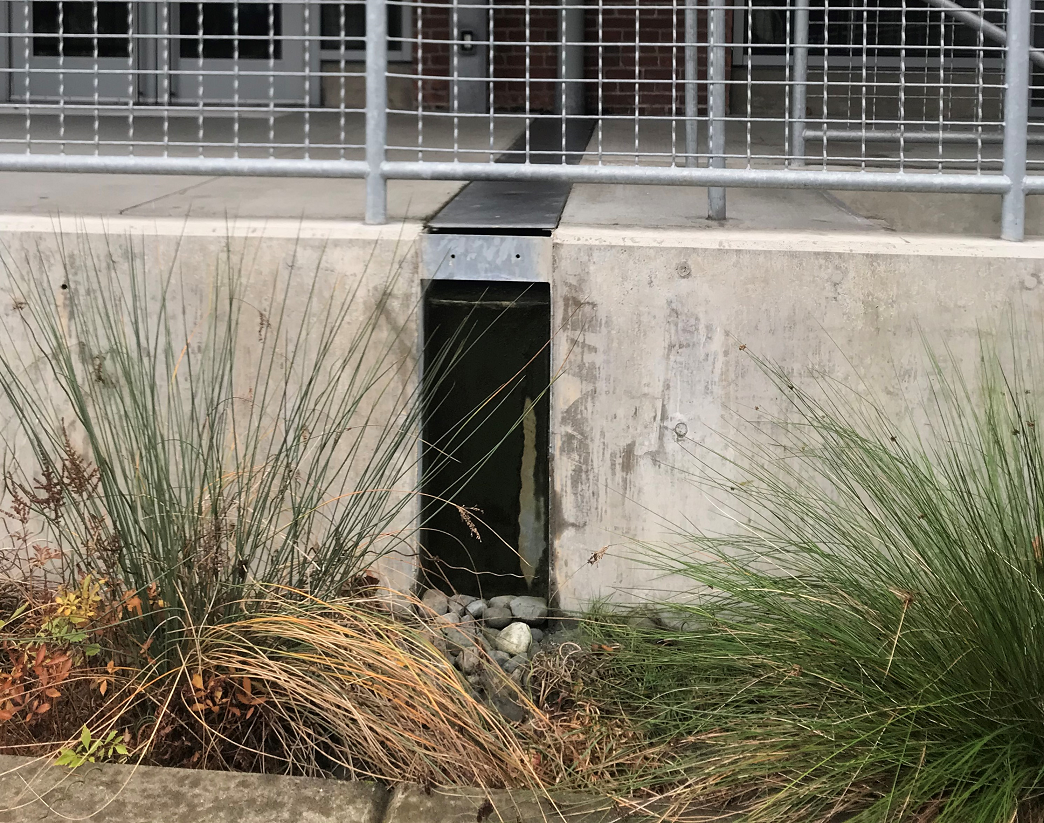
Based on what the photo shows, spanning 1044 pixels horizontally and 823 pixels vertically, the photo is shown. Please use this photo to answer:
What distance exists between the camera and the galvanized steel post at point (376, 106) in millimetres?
3518

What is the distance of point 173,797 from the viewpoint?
7.93ft

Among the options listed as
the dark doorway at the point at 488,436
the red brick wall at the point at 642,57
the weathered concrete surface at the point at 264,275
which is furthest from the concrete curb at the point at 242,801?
the red brick wall at the point at 642,57

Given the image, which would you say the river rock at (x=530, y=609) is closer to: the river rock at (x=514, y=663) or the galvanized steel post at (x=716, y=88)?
the river rock at (x=514, y=663)

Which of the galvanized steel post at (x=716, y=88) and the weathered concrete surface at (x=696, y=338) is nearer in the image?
the weathered concrete surface at (x=696, y=338)

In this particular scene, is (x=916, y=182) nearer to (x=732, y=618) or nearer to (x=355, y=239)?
(x=732, y=618)

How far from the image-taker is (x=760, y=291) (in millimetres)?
3430

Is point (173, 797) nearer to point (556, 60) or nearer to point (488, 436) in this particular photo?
point (488, 436)

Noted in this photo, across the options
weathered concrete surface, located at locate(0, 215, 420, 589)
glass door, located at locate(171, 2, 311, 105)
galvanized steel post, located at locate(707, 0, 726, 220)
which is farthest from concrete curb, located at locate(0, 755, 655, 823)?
glass door, located at locate(171, 2, 311, 105)

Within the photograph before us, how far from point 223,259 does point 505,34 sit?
25.9ft

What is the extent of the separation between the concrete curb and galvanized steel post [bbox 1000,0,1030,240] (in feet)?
7.53

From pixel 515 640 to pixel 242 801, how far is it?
121 cm

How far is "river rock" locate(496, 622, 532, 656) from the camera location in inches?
135

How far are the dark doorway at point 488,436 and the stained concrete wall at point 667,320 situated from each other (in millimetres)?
120

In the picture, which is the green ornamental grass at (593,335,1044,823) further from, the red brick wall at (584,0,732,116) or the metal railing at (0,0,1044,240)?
the red brick wall at (584,0,732,116)
